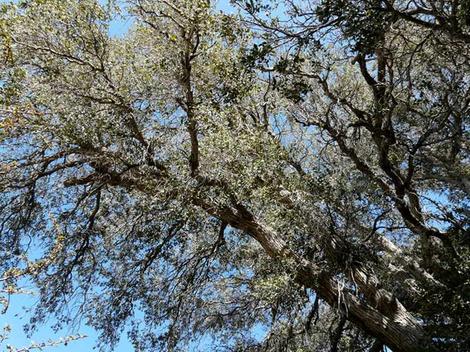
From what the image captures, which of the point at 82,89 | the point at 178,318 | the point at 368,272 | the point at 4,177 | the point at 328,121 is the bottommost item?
the point at 368,272

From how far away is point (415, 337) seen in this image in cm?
693

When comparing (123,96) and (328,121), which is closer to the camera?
(123,96)

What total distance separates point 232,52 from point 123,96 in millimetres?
1947

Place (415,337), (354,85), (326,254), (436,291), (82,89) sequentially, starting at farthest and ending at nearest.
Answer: (354,85) < (82,89) < (326,254) < (436,291) < (415,337)

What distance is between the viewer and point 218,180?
314 inches

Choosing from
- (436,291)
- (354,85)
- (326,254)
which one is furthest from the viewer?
(354,85)

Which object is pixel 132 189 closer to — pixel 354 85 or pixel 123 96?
pixel 123 96

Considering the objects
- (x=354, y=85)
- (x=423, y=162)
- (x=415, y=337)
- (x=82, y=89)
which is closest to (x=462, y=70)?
(x=423, y=162)

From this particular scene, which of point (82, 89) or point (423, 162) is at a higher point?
point (82, 89)

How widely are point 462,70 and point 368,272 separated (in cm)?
349

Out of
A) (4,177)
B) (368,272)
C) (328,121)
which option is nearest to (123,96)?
(4,177)

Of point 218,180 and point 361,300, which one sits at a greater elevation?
point 218,180

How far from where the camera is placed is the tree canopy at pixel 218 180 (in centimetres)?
750

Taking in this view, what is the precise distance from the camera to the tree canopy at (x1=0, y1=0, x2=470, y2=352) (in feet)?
24.6
